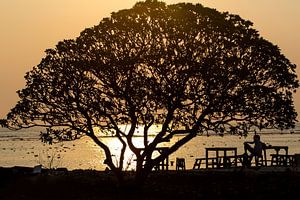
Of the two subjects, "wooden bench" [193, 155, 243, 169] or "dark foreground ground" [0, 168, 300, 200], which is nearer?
"dark foreground ground" [0, 168, 300, 200]

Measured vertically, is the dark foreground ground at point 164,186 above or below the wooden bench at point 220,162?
below

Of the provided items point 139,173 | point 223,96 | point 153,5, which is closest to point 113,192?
point 139,173

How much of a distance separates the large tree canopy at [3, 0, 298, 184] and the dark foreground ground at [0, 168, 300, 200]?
5.95 ft

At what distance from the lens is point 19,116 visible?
33.2m

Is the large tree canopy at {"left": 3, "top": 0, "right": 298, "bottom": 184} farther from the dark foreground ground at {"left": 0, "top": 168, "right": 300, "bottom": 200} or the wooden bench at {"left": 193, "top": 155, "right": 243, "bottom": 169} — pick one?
the wooden bench at {"left": 193, "top": 155, "right": 243, "bottom": 169}

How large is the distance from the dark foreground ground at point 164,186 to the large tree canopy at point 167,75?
1812mm

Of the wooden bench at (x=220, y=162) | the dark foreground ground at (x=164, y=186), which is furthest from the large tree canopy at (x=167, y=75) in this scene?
the wooden bench at (x=220, y=162)

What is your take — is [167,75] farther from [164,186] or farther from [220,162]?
[220,162]

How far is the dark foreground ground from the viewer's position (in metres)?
31.8

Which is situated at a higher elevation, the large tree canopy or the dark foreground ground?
the large tree canopy

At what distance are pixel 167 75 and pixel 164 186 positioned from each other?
6.27m

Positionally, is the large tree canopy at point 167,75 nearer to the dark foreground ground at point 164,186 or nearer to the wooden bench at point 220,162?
the dark foreground ground at point 164,186

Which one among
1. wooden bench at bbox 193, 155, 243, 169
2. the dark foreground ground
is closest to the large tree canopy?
the dark foreground ground

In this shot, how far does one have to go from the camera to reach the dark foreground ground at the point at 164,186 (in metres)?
31.8
